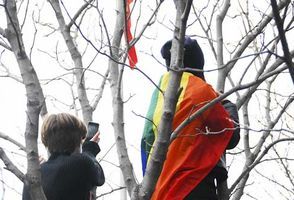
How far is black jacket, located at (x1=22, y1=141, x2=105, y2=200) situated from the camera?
9.05 feet

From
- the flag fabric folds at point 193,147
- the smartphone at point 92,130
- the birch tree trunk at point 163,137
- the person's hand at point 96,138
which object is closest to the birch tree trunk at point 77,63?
the smartphone at point 92,130

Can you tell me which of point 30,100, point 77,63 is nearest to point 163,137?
point 30,100

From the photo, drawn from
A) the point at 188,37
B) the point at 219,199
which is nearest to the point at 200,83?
the point at 188,37

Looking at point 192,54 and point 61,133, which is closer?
point 61,133

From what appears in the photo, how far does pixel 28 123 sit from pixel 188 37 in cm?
127

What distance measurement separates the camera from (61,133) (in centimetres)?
283

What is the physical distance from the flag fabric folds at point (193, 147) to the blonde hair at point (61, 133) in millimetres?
346

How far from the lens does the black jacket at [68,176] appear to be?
276cm

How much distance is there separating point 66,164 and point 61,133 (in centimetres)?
15

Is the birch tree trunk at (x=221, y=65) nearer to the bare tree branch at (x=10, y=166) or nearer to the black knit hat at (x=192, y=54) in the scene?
the black knit hat at (x=192, y=54)

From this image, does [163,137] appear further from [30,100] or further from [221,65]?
[221,65]

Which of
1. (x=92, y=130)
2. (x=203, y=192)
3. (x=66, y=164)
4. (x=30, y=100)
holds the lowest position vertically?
(x=203, y=192)

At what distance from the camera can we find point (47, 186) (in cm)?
275

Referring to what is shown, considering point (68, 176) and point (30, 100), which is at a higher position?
point (30, 100)
